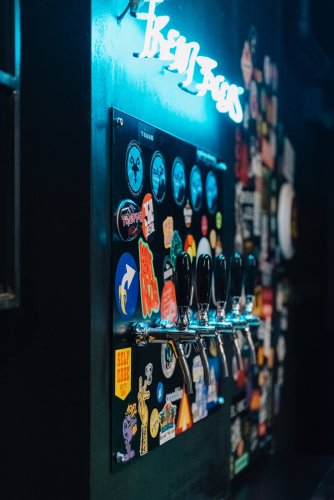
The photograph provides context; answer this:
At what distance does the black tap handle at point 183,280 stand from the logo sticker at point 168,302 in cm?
22

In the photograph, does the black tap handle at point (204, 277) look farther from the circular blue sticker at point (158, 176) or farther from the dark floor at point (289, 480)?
the dark floor at point (289, 480)

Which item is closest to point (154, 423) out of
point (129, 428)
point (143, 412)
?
point (143, 412)

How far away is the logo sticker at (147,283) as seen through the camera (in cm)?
244

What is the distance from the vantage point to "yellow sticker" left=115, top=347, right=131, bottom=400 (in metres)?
2.24

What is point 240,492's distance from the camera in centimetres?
346

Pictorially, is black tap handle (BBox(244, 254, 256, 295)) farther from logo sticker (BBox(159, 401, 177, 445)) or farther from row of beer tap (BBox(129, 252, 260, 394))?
logo sticker (BBox(159, 401, 177, 445))

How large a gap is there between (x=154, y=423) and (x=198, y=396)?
0.47 metres

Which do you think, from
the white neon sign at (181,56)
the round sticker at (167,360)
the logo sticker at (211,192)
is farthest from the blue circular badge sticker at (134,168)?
the logo sticker at (211,192)

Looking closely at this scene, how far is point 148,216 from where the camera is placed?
2490 mm

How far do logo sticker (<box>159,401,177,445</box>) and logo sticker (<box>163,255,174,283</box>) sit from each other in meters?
0.42

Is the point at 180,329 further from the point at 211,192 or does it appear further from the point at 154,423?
the point at 211,192

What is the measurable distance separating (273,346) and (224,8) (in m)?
2.16
